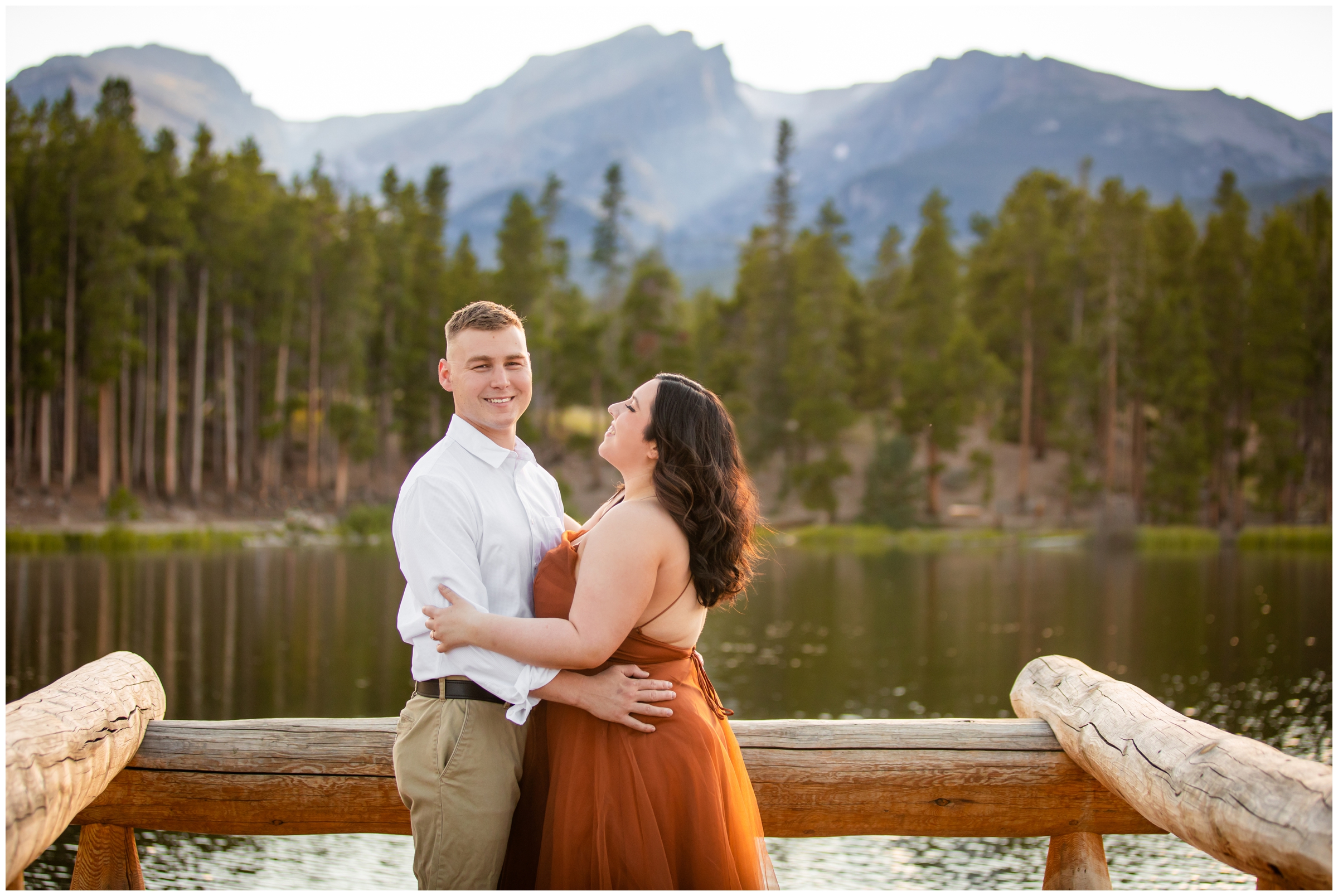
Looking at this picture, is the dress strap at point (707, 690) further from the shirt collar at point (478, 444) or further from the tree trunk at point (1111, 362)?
the tree trunk at point (1111, 362)

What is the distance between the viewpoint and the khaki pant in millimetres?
2512

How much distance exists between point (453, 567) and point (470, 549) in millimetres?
66

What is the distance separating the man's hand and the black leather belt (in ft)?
0.35

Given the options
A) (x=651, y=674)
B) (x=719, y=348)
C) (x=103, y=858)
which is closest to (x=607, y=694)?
(x=651, y=674)

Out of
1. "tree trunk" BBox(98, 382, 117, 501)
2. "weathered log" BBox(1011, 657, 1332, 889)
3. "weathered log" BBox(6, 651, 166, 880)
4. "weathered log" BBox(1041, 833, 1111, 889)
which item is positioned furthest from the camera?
"tree trunk" BBox(98, 382, 117, 501)

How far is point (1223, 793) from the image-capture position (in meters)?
2.48

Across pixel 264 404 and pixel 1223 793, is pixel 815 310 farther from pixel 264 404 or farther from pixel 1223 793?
pixel 1223 793

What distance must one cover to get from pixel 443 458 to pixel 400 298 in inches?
1505

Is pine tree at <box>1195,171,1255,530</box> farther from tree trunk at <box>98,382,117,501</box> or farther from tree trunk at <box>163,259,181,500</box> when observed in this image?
Result: tree trunk at <box>98,382,117,501</box>

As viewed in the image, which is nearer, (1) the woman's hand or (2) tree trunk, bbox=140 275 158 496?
(1) the woman's hand

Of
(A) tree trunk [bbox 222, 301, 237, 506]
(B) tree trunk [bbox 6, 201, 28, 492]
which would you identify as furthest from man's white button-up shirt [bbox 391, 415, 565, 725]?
(A) tree trunk [bbox 222, 301, 237, 506]

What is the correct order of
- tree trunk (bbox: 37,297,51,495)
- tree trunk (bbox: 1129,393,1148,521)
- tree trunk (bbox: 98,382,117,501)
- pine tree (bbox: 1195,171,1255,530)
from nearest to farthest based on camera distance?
tree trunk (bbox: 37,297,51,495) → tree trunk (bbox: 98,382,117,501) → pine tree (bbox: 1195,171,1255,530) → tree trunk (bbox: 1129,393,1148,521)

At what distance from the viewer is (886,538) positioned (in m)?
34.1

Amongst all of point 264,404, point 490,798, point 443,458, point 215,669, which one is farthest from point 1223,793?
point 264,404
